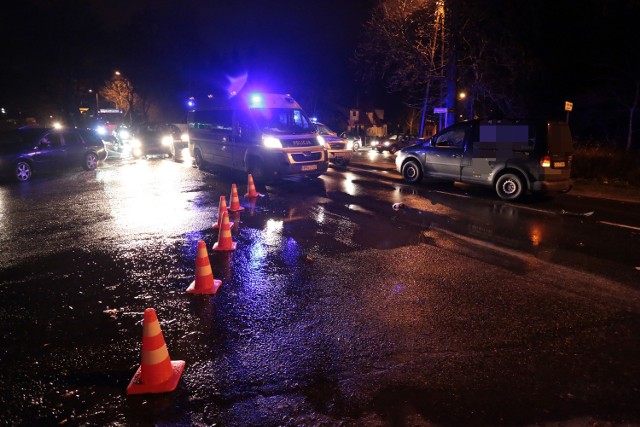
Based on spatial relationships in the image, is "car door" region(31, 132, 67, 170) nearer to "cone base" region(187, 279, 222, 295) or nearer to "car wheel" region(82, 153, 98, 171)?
"car wheel" region(82, 153, 98, 171)

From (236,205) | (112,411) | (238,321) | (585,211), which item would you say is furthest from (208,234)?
(585,211)

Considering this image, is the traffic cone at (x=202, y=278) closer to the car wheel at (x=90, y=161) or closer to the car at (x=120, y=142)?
the car wheel at (x=90, y=161)

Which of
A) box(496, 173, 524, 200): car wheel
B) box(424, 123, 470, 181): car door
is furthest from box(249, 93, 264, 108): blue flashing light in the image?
box(496, 173, 524, 200): car wheel

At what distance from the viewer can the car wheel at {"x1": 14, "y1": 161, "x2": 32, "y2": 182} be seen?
14.4 m

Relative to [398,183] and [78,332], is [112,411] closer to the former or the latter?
[78,332]

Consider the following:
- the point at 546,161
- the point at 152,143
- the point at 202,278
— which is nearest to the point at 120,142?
the point at 152,143

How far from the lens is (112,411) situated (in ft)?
10.1

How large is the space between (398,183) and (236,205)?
20.5 feet

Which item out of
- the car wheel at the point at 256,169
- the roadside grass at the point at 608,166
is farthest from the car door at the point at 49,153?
the roadside grass at the point at 608,166

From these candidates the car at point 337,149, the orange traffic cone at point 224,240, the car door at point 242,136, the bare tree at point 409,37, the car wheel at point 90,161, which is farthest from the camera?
the bare tree at point 409,37

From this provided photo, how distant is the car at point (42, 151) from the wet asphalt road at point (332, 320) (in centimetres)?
696

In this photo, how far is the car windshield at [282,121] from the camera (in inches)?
507

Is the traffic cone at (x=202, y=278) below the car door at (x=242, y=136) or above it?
below

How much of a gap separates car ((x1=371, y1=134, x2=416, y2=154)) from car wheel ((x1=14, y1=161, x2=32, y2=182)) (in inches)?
884
